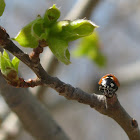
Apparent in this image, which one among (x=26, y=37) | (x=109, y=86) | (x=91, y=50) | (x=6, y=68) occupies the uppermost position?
(x=91, y=50)

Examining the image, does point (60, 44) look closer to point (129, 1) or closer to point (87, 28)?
point (87, 28)

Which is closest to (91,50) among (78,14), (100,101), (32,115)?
(78,14)

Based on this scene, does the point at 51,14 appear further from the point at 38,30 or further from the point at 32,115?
the point at 32,115

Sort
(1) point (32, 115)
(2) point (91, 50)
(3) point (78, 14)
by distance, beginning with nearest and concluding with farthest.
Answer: (1) point (32, 115)
(3) point (78, 14)
(2) point (91, 50)

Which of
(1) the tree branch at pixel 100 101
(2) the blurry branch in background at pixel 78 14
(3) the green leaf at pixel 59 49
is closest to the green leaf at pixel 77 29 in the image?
(3) the green leaf at pixel 59 49

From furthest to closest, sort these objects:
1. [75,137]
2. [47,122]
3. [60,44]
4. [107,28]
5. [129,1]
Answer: [75,137] → [107,28] → [129,1] → [47,122] → [60,44]

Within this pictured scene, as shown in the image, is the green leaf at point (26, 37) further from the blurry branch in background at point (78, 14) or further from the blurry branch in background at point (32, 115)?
the blurry branch in background at point (78, 14)

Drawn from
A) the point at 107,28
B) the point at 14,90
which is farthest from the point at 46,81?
the point at 107,28
